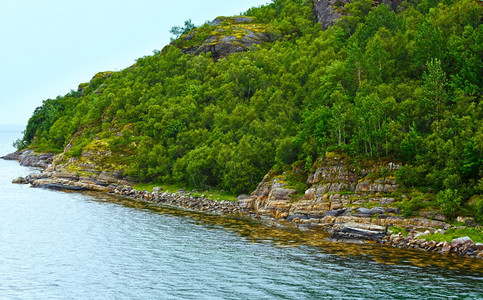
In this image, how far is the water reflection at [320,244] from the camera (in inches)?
1997

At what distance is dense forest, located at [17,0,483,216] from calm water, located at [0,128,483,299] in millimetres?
20576

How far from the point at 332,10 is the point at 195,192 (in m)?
120

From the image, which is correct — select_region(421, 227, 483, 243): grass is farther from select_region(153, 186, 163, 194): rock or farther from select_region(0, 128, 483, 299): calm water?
select_region(153, 186, 163, 194): rock

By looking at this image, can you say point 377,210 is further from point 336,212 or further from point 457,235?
point 457,235

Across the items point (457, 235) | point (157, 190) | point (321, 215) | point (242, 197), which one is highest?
point (157, 190)

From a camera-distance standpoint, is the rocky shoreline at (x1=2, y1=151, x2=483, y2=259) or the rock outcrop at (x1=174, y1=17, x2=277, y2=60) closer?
the rocky shoreline at (x1=2, y1=151, x2=483, y2=259)

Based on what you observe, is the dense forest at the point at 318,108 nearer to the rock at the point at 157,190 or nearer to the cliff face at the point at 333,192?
the cliff face at the point at 333,192

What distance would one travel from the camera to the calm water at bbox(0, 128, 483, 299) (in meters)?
41.4

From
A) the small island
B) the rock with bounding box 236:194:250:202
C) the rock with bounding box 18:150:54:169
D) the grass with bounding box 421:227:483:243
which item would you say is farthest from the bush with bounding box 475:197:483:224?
the rock with bounding box 18:150:54:169

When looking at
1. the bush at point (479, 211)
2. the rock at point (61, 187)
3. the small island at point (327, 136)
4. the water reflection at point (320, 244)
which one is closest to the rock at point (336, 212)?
the small island at point (327, 136)

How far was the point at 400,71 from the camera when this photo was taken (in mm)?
99875

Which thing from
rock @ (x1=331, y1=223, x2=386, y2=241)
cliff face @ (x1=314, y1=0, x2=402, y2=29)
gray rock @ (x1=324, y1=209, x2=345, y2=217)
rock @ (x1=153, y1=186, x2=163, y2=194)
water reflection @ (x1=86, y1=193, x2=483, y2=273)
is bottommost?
water reflection @ (x1=86, y1=193, x2=483, y2=273)

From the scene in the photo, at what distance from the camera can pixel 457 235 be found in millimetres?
56875

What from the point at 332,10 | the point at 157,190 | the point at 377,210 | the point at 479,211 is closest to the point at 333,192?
the point at 377,210
